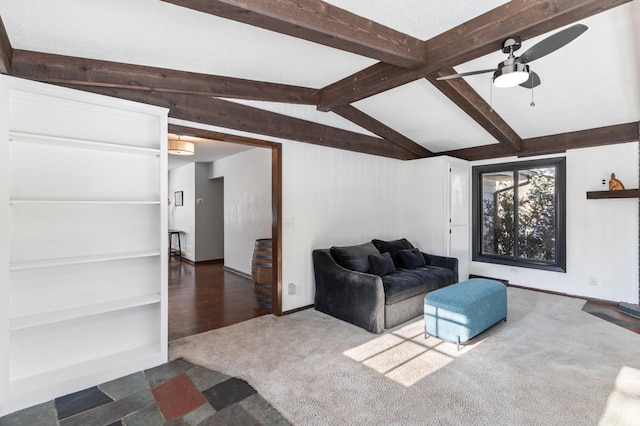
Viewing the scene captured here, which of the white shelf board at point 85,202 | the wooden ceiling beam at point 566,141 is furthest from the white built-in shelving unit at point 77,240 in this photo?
the wooden ceiling beam at point 566,141

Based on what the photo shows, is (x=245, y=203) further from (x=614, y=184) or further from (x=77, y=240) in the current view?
(x=614, y=184)

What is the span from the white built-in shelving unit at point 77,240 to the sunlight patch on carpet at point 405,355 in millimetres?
1883

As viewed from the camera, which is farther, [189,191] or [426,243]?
[189,191]

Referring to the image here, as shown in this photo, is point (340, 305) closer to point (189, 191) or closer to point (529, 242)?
point (529, 242)

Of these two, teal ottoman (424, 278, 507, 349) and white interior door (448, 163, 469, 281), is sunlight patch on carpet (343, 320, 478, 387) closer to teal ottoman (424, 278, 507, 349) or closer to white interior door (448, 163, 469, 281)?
teal ottoman (424, 278, 507, 349)

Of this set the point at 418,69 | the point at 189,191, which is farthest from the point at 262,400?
the point at 189,191

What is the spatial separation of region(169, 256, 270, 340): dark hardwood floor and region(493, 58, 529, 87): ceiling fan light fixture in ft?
11.8

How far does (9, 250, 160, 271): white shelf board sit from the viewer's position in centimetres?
217

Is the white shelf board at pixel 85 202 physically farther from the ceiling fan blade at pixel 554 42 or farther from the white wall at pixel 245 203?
the ceiling fan blade at pixel 554 42

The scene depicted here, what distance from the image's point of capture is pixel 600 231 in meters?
4.47

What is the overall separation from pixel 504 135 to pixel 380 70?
2.63 meters

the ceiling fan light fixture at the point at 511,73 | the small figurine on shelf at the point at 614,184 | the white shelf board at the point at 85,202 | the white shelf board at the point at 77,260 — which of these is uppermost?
the ceiling fan light fixture at the point at 511,73

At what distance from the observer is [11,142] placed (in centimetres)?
226

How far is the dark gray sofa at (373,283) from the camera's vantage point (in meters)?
3.46
